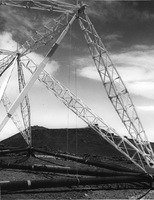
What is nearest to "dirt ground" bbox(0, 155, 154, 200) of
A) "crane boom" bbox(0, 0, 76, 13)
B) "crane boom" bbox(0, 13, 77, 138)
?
"crane boom" bbox(0, 13, 77, 138)

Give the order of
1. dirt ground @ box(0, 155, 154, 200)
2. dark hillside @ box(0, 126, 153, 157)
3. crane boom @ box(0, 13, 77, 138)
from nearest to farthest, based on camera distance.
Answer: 1. dirt ground @ box(0, 155, 154, 200)
2. crane boom @ box(0, 13, 77, 138)
3. dark hillside @ box(0, 126, 153, 157)

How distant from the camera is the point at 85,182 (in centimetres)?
1052

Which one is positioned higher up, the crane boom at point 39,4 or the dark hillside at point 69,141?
the crane boom at point 39,4

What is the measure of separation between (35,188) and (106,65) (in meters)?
7.24

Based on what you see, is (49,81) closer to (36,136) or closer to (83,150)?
(83,150)

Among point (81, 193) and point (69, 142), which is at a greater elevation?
point (69, 142)

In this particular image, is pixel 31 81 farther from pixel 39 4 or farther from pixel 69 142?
pixel 69 142

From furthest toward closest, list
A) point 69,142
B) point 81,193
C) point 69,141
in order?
point 69,141 < point 69,142 < point 81,193

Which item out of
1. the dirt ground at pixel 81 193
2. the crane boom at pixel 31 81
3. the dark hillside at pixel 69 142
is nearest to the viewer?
the dirt ground at pixel 81 193

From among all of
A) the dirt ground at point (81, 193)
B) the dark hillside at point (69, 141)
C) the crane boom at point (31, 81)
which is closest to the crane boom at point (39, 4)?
the crane boom at point (31, 81)

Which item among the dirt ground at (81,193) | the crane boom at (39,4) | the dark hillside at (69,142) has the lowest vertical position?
the dirt ground at (81,193)

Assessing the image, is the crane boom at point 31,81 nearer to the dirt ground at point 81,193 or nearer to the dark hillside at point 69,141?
the dirt ground at point 81,193

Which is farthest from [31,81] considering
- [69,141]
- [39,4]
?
[69,141]

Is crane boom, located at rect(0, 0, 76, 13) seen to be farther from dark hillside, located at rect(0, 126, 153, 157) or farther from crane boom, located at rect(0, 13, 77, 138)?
dark hillside, located at rect(0, 126, 153, 157)
